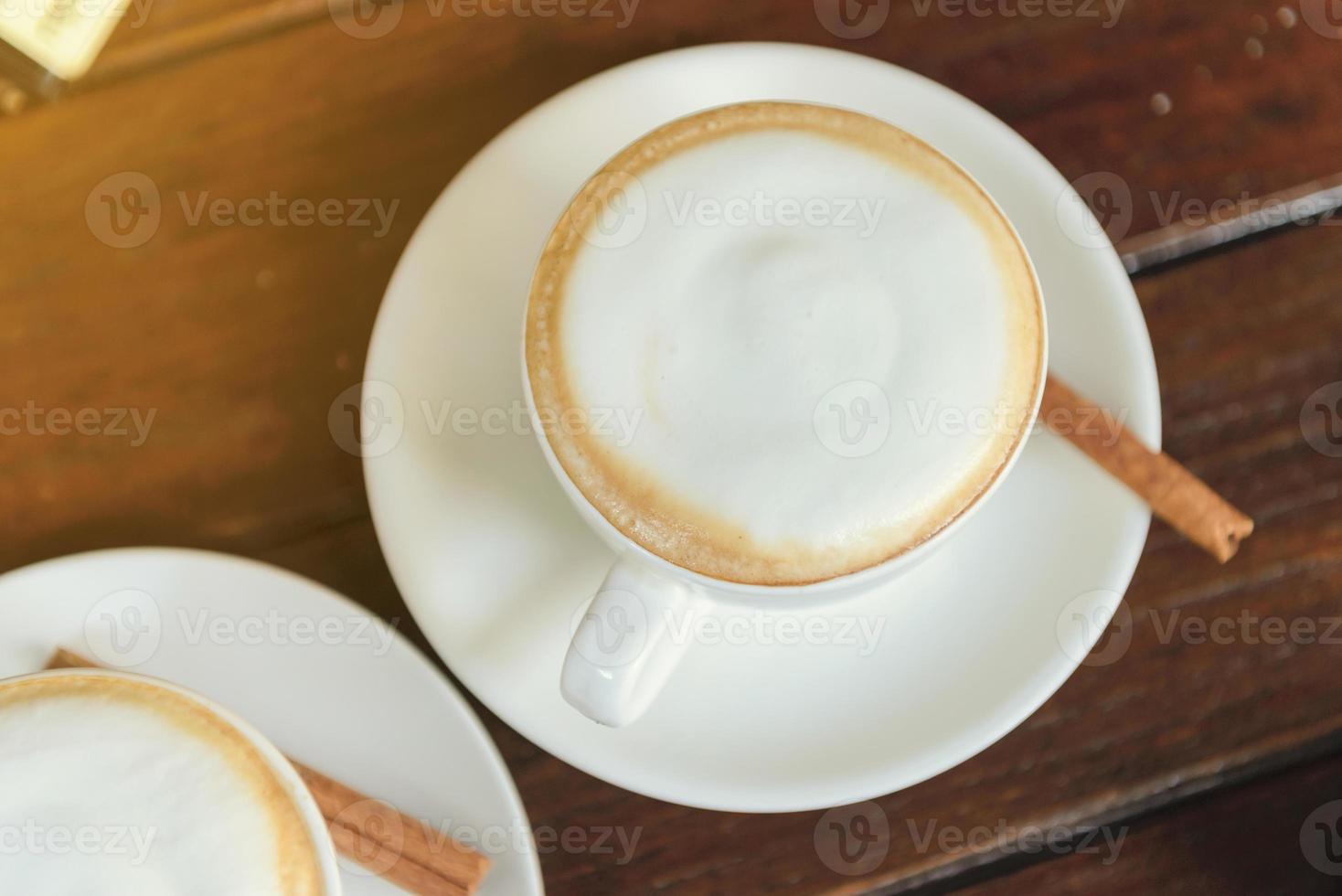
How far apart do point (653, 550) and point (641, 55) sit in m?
0.37

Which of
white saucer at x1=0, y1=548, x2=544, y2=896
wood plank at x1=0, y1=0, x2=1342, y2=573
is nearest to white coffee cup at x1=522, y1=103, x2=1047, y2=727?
white saucer at x1=0, y1=548, x2=544, y2=896

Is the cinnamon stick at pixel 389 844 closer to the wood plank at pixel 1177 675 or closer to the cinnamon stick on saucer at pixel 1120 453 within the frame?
the wood plank at pixel 1177 675

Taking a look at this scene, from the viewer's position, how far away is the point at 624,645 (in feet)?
1.44

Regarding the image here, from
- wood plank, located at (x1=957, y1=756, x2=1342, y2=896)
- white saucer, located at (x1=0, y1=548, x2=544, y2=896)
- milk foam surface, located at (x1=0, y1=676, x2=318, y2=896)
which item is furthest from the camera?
wood plank, located at (x1=957, y1=756, x2=1342, y2=896)

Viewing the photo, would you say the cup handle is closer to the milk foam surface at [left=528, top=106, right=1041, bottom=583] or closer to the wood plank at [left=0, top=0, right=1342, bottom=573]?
the milk foam surface at [left=528, top=106, right=1041, bottom=583]

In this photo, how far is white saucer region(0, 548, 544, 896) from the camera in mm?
514

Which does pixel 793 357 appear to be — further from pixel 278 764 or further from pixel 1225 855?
pixel 1225 855

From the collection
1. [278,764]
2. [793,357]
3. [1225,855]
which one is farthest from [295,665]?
[1225,855]

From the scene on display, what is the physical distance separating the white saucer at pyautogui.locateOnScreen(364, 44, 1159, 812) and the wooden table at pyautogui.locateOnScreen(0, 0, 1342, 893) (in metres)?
0.11

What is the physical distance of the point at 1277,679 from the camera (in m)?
0.63

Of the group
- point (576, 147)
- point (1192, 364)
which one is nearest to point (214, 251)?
point (576, 147)

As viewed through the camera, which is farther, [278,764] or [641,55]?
[641,55]

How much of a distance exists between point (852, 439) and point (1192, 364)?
0.33 meters

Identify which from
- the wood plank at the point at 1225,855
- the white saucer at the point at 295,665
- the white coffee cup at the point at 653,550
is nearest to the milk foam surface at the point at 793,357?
the white coffee cup at the point at 653,550
